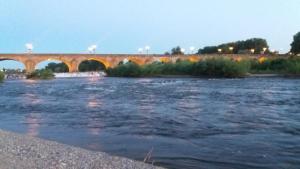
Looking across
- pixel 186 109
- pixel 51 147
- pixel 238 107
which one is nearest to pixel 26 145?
pixel 51 147

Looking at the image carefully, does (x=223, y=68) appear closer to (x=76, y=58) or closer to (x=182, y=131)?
(x=76, y=58)

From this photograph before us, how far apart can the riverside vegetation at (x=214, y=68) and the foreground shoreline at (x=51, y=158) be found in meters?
80.0

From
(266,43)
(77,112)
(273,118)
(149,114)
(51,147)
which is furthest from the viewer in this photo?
(266,43)

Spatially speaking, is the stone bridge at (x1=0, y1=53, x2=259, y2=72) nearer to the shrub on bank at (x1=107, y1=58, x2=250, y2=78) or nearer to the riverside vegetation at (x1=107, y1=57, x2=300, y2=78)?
the shrub on bank at (x1=107, y1=58, x2=250, y2=78)

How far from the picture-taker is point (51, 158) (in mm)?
11250

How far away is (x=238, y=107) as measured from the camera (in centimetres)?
2781

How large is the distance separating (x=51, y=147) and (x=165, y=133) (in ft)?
18.3

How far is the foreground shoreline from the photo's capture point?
10.4 meters

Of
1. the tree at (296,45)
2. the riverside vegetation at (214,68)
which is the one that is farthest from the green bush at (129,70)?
the tree at (296,45)

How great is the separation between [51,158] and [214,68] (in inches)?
3337

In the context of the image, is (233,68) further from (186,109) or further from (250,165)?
(250,165)

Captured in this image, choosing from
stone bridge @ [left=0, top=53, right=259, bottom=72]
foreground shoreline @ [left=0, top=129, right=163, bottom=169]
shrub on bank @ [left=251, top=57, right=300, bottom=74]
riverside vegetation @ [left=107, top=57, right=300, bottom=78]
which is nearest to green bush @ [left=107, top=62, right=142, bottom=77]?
riverside vegetation @ [left=107, top=57, right=300, bottom=78]

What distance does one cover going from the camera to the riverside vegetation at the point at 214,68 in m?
92.2

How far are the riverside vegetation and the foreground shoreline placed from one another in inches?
3151
